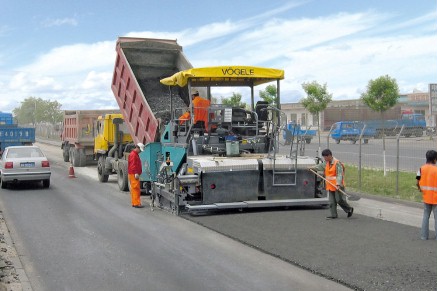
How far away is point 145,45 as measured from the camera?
52.0 feet

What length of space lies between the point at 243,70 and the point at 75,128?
15343 millimetres

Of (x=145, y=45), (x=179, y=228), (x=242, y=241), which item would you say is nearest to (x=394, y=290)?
(x=242, y=241)

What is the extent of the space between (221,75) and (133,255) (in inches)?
213

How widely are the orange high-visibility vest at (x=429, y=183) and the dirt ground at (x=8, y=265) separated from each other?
5880 mm

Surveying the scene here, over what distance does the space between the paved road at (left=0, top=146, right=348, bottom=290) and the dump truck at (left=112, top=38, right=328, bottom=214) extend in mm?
816

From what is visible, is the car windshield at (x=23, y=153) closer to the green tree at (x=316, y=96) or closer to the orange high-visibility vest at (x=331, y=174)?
the orange high-visibility vest at (x=331, y=174)

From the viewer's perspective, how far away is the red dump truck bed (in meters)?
14.4

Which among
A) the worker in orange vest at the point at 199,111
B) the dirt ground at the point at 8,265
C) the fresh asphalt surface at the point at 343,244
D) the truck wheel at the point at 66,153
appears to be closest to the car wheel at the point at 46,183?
the worker in orange vest at the point at 199,111

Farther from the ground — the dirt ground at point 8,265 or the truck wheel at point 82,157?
the truck wheel at point 82,157

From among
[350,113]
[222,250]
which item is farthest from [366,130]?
[350,113]

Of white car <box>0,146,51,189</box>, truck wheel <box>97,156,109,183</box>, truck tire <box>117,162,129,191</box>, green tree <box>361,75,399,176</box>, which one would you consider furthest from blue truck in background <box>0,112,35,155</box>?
green tree <box>361,75,399,176</box>

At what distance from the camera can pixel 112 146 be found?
18.2 meters

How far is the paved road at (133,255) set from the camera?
250 inches

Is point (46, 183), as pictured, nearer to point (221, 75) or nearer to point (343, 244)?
point (221, 75)
